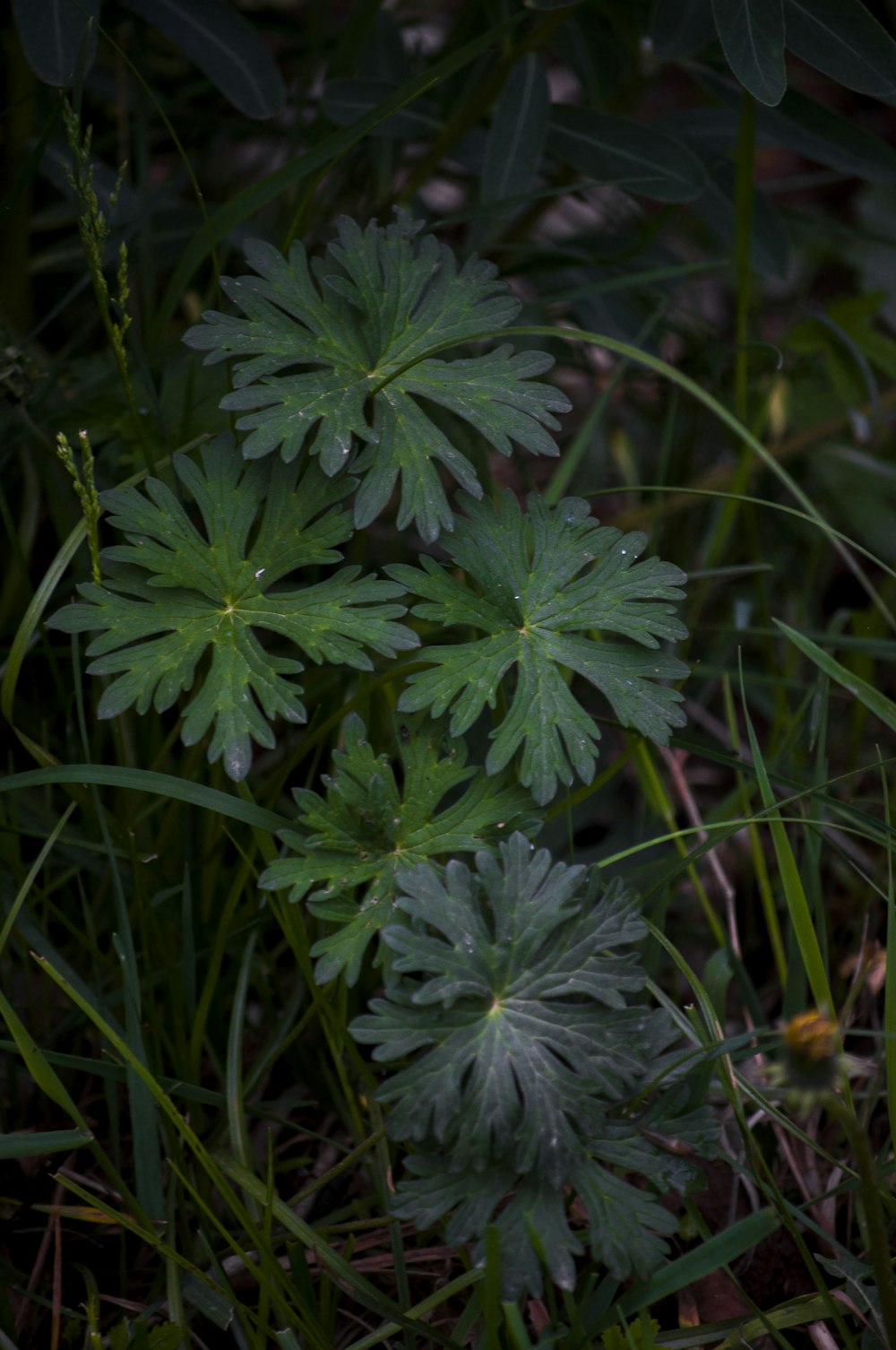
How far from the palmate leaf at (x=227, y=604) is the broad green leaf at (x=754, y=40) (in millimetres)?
921

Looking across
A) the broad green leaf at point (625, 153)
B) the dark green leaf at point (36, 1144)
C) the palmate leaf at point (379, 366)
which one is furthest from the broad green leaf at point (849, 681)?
the dark green leaf at point (36, 1144)

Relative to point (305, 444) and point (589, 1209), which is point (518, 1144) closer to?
point (589, 1209)

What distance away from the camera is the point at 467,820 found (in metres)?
1.33

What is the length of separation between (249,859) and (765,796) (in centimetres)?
67

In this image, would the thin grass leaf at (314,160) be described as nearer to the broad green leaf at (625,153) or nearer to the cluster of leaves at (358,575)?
the cluster of leaves at (358,575)

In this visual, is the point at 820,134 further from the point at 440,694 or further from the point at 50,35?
the point at 440,694

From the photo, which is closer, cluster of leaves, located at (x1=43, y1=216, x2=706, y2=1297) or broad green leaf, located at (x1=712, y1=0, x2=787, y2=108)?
cluster of leaves, located at (x1=43, y1=216, x2=706, y2=1297)

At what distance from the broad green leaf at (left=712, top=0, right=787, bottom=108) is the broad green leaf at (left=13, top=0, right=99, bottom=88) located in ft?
3.26

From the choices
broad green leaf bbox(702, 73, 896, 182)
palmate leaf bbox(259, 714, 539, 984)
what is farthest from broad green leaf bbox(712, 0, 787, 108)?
palmate leaf bbox(259, 714, 539, 984)

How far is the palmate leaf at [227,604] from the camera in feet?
4.19

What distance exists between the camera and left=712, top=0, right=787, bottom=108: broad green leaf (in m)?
1.65

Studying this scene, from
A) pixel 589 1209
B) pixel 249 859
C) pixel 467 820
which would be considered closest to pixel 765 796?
pixel 467 820

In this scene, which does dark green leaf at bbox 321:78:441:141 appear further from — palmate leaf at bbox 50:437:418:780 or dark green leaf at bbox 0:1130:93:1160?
dark green leaf at bbox 0:1130:93:1160

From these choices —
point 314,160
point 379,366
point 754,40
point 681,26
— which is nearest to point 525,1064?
point 379,366
